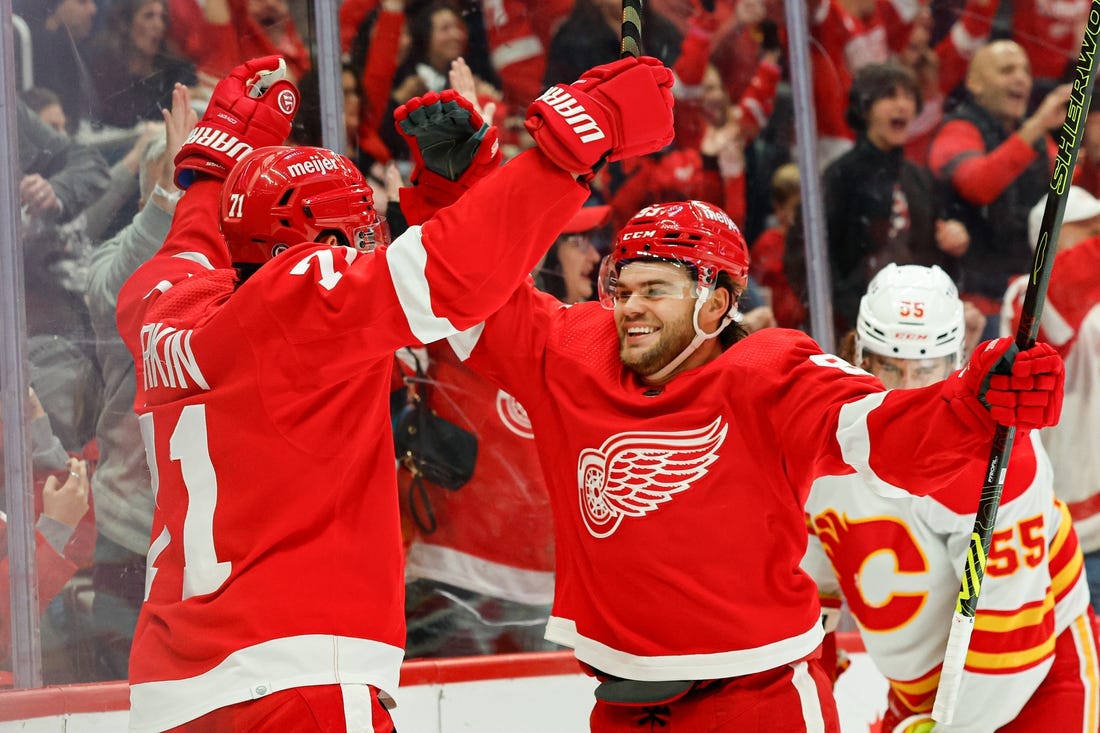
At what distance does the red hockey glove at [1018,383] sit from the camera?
6.08 feet

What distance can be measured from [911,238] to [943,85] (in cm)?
47

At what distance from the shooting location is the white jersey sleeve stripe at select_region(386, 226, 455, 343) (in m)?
1.83

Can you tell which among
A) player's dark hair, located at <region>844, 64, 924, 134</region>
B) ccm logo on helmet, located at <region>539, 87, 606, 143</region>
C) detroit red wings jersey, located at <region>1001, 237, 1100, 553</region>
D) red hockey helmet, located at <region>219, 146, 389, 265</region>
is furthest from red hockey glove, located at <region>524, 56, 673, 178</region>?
detroit red wings jersey, located at <region>1001, 237, 1100, 553</region>

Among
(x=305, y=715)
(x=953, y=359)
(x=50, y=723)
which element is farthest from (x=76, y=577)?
(x=953, y=359)

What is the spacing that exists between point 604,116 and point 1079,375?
8.72 feet

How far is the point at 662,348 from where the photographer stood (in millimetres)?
2346

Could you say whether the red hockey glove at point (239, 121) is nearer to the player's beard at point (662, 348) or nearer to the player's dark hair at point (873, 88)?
the player's beard at point (662, 348)

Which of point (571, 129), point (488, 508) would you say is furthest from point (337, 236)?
point (488, 508)

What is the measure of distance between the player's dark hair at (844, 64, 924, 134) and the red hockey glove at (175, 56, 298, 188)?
1901 millimetres

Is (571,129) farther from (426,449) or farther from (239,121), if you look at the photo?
(426,449)

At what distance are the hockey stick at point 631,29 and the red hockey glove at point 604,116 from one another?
80 millimetres

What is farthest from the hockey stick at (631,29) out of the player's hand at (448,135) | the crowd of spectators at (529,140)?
the crowd of spectators at (529,140)

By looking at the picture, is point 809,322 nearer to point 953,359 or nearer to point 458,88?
point 953,359

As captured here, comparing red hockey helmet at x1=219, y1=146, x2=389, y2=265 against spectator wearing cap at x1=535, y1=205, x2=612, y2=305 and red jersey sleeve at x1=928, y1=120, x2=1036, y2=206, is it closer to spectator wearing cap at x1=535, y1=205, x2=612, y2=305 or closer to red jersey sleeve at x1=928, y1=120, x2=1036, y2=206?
spectator wearing cap at x1=535, y1=205, x2=612, y2=305
